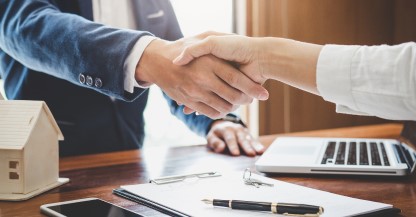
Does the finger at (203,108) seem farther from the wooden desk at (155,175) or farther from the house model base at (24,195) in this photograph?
the house model base at (24,195)

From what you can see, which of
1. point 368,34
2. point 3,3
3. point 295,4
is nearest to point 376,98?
point 3,3

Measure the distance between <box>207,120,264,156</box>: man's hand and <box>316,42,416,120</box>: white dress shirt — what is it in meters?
0.45

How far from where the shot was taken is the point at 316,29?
113 inches

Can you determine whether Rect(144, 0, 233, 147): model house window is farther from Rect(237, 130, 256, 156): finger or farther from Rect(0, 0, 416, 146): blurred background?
Rect(237, 130, 256, 156): finger

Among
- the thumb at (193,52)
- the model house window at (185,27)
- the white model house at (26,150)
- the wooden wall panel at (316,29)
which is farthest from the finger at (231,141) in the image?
the wooden wall panel at (316,29)

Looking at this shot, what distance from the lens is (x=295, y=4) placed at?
9.30 ft

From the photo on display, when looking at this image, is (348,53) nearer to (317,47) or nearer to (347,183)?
(317,47)

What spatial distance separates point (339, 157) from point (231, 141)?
0.35 meters

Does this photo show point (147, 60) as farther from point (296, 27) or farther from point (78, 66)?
point (296, 27)

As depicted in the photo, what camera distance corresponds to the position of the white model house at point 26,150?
1002 millimetres

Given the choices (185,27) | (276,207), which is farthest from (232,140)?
(185,27)

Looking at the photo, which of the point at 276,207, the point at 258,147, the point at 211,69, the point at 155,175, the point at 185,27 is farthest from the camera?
the point at 185,27

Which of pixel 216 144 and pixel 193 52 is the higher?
pixel 193 52

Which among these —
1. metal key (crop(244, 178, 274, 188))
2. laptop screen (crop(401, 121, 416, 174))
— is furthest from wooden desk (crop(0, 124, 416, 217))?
laptop screen (crop(401, 121, 416, 174))
